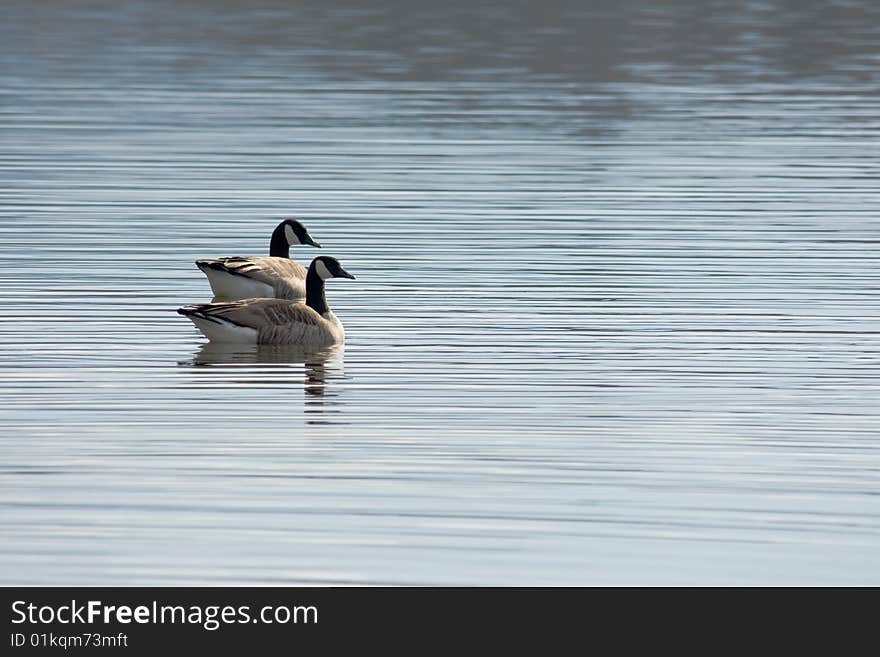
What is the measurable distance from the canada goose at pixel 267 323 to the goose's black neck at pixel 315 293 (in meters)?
0.27

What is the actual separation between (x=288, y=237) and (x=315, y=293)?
12.8ft

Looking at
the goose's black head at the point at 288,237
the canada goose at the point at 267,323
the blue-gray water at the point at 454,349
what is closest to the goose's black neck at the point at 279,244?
the goose's black head at the point at 288,237

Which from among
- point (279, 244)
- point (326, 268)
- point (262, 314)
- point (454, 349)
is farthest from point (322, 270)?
point (279, 244)

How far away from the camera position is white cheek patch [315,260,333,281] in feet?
64.5

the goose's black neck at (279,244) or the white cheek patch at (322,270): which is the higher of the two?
the white cheek patch at (322,270)

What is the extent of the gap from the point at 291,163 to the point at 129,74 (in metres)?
20.0

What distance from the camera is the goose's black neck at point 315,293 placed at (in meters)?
19.3

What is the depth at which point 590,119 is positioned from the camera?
4319cm

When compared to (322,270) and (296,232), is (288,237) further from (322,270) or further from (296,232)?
(322,270)

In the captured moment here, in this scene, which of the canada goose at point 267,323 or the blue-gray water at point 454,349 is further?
the canada goose at point 267,323

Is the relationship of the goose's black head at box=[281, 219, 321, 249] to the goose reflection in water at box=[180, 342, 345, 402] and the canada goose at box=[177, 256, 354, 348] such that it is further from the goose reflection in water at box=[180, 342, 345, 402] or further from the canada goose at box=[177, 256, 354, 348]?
the goose reflection in water at box=[180, 342, 345, 402]

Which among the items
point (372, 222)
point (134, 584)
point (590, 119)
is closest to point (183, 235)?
point (372, 222)

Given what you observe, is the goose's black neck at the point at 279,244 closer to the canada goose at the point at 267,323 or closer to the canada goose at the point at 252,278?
the canada goose at the point at 252,278

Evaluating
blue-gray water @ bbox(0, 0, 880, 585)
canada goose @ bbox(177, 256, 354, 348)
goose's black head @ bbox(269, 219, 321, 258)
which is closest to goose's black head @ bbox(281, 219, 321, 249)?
goose's black head @ bbox(269, 219, 321, 258)
